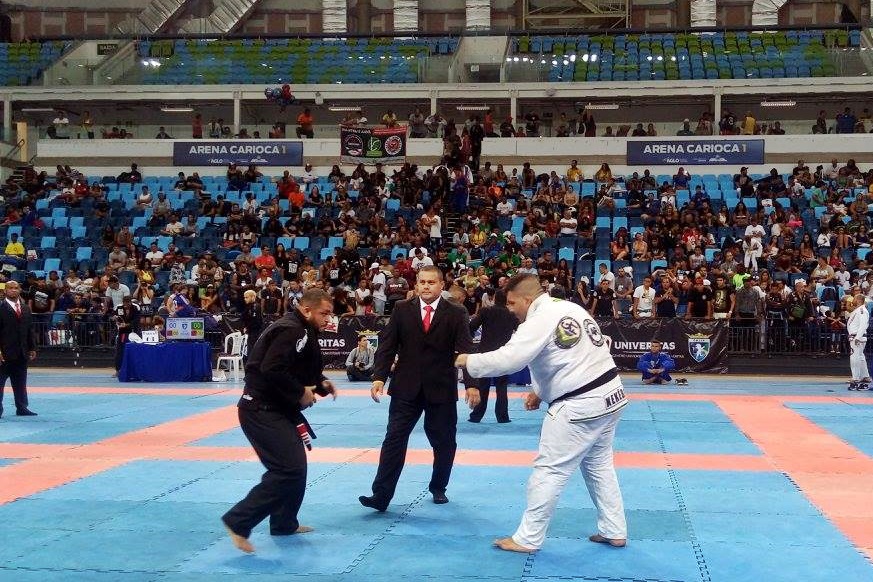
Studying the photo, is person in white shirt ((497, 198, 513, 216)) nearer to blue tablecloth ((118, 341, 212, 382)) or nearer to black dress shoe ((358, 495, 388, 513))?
blue tablecloth ((118, 341, 212, 382))

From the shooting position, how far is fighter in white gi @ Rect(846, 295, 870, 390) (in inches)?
717

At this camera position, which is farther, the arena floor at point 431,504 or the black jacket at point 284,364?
the black jacket at point 284,364

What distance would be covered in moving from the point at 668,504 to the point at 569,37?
3256cm

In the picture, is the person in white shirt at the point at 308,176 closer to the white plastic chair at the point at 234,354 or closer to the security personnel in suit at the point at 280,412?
the white plastic chair at the point at 234,354

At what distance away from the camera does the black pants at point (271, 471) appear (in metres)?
6.55

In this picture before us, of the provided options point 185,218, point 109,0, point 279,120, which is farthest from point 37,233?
point 109,0

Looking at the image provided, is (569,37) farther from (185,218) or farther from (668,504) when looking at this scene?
(668,504)

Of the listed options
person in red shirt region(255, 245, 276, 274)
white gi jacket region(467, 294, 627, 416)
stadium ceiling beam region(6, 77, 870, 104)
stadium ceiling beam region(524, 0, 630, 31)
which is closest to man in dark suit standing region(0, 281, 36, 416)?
white gi jacket region(467, 294, 627, 416)

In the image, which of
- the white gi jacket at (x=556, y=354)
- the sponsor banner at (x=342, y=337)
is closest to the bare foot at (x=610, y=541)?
the white gi jacket at (x=556, y=354)

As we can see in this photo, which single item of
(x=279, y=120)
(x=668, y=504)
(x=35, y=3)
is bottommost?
(x=668, y=504)

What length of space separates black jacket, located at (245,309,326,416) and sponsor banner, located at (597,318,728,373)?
49.4ft

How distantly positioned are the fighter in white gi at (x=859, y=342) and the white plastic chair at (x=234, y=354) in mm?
12011

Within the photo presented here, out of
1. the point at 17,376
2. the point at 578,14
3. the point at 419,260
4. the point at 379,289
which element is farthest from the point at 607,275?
the point at 578,14

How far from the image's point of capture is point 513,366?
6398 millimetres
